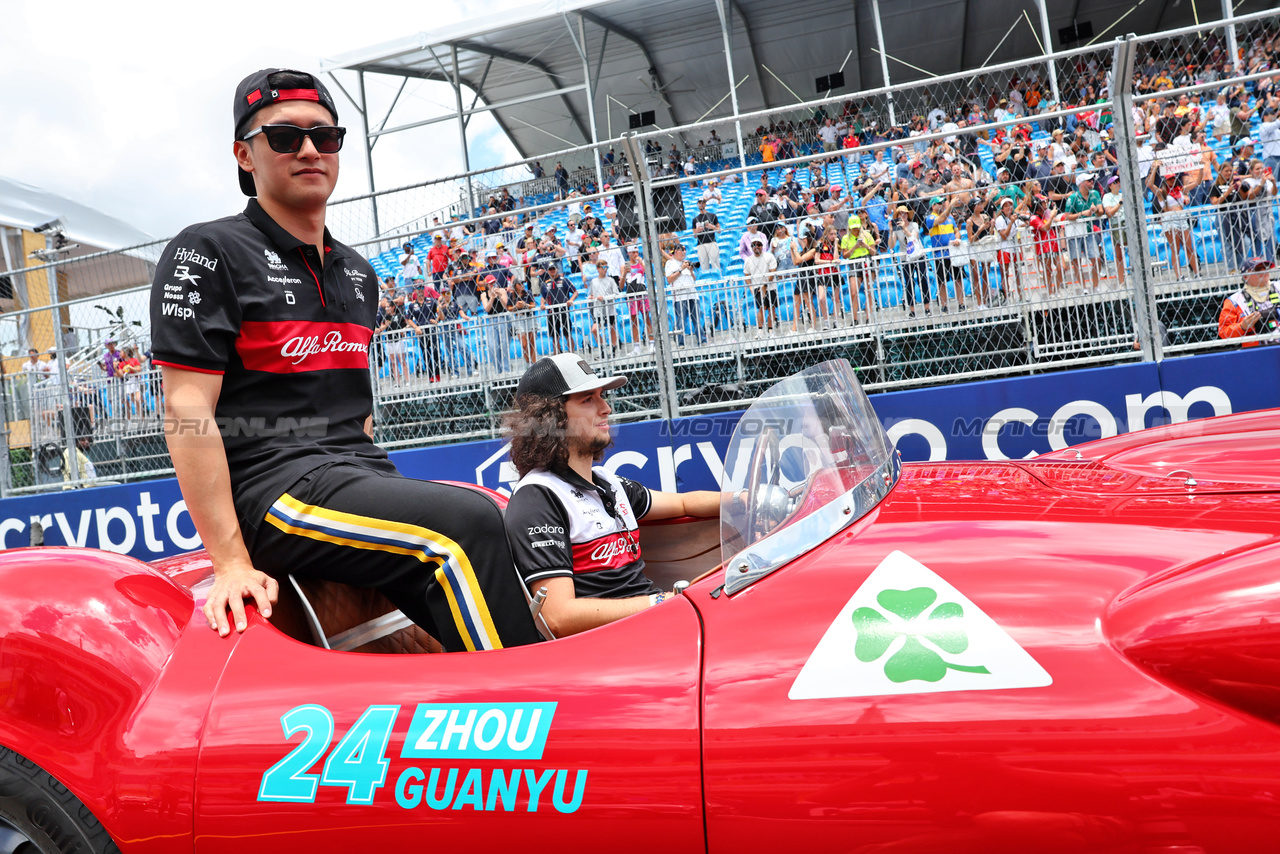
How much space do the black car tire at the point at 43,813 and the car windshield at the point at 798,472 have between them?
48.9 inches

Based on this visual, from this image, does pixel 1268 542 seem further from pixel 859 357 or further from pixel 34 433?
pixel 34 433

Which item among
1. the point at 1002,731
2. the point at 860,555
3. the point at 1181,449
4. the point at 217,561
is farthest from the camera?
the point at 1181,449

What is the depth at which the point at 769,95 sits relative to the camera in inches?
913

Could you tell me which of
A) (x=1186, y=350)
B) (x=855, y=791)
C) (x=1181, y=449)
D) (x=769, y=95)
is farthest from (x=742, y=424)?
(x=769, y=95)

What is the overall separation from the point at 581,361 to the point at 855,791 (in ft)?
5.58

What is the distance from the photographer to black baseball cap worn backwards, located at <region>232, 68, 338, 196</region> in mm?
2043

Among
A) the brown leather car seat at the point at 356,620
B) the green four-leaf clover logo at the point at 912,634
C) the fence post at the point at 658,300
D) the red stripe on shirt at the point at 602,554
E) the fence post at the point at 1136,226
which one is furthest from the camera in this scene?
the fence post at the point at 658,300

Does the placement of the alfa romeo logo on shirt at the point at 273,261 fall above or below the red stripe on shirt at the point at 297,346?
above

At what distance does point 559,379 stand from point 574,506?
15.8 inches

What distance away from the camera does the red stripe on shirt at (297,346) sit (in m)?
2.00

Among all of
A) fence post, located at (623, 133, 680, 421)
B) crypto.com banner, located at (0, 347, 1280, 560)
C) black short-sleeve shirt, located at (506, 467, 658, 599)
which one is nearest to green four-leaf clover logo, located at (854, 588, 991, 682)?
black short-sleeve shirt, located at (506, 467, 658, 599)

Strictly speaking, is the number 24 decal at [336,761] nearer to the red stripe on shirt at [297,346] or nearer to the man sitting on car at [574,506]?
the man sitting on car at [574,506]

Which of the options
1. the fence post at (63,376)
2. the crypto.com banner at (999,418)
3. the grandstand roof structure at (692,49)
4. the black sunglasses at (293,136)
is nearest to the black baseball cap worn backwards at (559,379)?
the black sunglasses at (293,136)

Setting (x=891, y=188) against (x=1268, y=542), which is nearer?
(x=1268, y=542)
